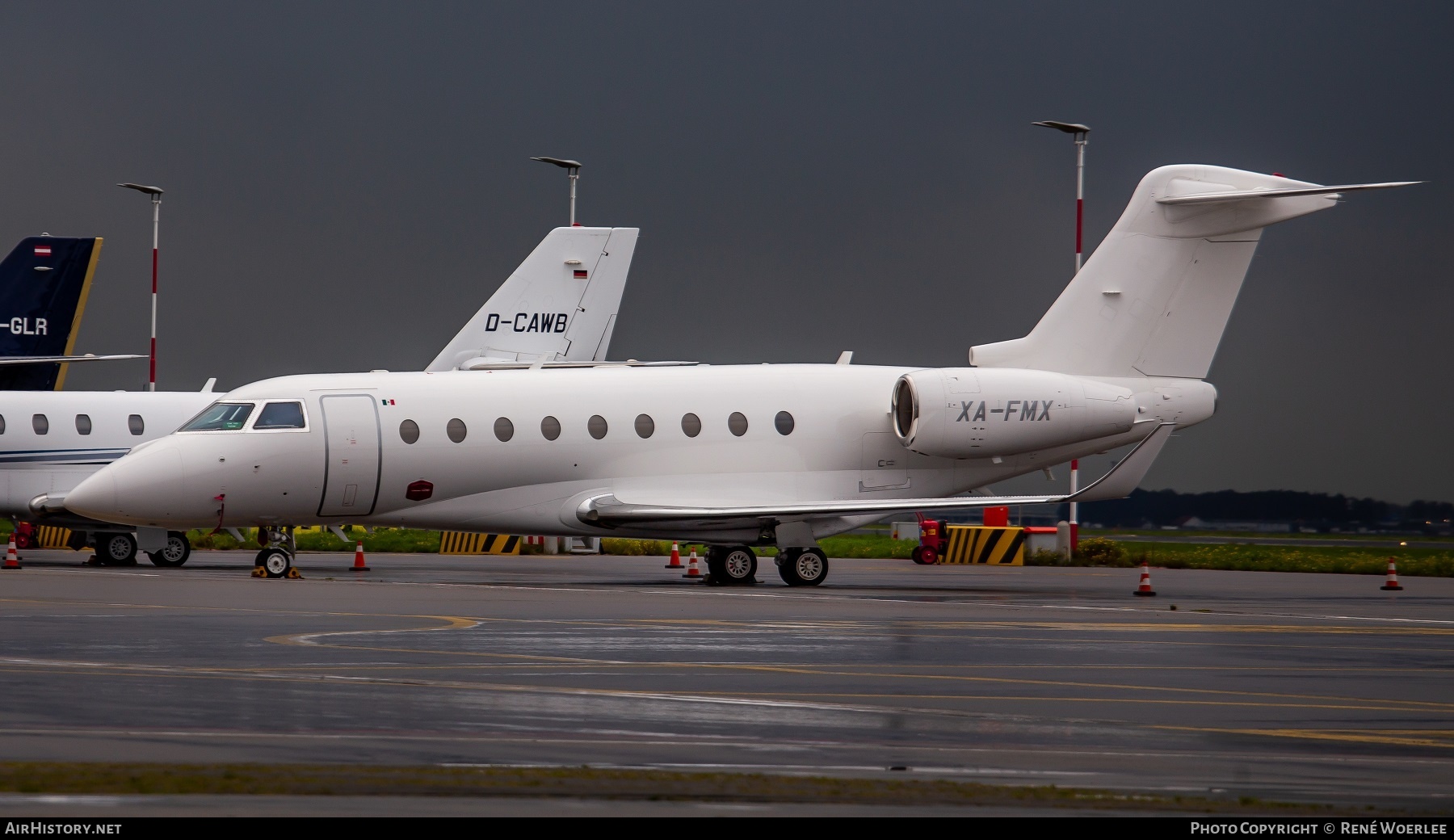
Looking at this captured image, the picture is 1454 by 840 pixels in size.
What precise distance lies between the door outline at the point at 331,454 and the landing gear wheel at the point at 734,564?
17.0 ft

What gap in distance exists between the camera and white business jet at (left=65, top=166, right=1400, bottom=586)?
83.0 feet

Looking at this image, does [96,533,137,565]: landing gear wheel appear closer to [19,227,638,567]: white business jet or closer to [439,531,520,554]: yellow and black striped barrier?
[19,227,638,567]: white business jet

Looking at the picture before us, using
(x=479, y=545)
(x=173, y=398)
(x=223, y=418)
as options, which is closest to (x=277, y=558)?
(x=223, y=418)

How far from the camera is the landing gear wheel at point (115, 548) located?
32.9m

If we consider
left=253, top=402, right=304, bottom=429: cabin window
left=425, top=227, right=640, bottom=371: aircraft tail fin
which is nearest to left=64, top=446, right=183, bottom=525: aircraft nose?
left=253, top=402, right=304, bottom=429: cabin window

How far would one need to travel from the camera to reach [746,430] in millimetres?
27312

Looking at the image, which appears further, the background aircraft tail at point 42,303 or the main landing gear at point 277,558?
the background aircraft tail at point 42,303

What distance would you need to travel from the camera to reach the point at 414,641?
14.9 metres

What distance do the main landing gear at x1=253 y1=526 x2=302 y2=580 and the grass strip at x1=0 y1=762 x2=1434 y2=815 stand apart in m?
19.1

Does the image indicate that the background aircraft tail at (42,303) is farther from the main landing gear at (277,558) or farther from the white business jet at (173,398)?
the main landing gear at (277,558)

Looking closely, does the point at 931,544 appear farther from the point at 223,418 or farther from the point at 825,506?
the point at 223,418

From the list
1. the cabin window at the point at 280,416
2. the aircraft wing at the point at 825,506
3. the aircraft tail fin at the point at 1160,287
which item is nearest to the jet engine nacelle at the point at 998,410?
the aircraft tail fin at the point at 1160,287

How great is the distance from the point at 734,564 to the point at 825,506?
1.94m
